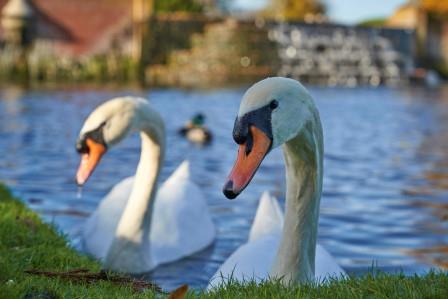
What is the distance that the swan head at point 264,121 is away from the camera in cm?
333

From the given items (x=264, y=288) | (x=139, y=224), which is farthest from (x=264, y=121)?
(x=139, y=224)

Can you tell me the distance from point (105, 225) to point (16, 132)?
10384mm

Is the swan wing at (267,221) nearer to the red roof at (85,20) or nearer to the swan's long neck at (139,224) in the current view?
the swan's long neck at (139,224)

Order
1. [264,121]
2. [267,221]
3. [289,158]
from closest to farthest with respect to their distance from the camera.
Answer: [264,121] → [289,158] → [267,221]

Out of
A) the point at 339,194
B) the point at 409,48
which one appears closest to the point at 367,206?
the point at 339,194

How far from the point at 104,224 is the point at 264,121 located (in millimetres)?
3833

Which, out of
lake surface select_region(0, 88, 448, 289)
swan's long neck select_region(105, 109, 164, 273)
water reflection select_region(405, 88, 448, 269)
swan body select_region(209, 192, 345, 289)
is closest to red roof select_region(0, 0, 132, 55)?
lake surface select_region(0, 88, 448, 289)

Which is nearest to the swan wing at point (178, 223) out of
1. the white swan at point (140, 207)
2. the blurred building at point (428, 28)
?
the white swan at point (140, 207)

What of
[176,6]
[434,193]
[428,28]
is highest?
[434,193]

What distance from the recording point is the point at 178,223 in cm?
720

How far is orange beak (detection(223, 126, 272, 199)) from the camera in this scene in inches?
129

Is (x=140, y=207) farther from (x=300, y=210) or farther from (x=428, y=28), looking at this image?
(x=428, y=28)

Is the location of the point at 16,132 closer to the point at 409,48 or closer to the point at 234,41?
the point at 234,41

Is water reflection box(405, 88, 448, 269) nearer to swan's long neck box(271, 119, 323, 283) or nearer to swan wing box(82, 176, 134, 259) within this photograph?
swan wing box(82, 176, 134, 259)
